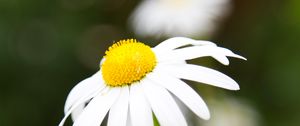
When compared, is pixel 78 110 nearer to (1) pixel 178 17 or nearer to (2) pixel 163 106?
(2) pixel 163 106

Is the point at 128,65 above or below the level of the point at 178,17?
above

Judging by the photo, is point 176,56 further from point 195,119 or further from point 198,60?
point 198,60

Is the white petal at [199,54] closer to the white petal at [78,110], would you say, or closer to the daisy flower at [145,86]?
the daisy flower at [145,86]

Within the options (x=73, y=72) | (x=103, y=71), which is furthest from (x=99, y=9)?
(x=103, y=71)

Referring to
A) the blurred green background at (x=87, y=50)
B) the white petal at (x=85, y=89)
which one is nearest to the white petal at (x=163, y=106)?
the white petal at (x=85, y=89)

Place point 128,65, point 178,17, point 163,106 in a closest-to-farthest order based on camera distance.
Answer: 1. point 163,106
2. point 128,65
3. point 178,17

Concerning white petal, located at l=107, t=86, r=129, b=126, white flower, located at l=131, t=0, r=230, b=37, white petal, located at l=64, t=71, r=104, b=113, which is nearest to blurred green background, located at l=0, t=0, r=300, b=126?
white flower, located at l=131, t=0, r=230, b=37

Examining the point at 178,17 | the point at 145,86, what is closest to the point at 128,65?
the point at 145,86
